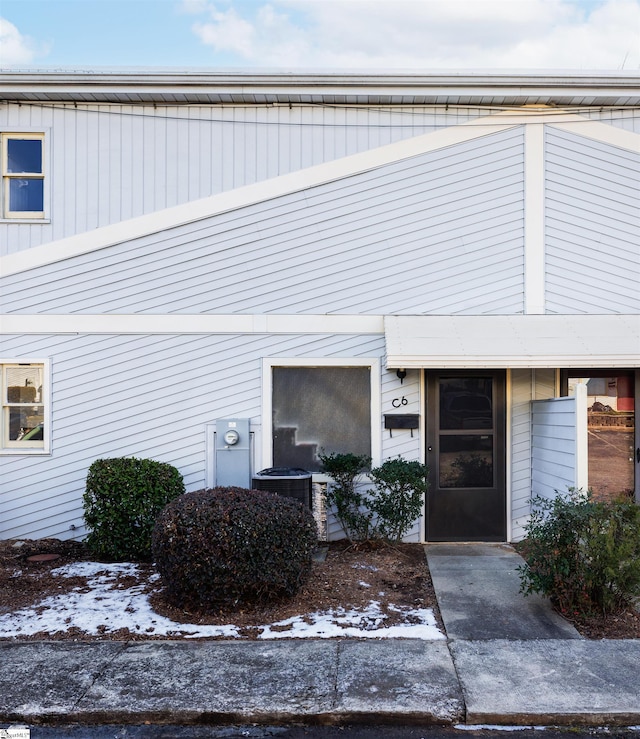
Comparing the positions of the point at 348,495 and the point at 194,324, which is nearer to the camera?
the point at 348,495

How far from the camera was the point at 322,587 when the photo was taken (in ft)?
20.1

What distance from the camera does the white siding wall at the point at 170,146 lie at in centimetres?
799

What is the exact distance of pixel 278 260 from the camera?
26.2 ft

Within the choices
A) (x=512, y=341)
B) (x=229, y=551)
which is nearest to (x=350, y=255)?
(x=512, y=341)

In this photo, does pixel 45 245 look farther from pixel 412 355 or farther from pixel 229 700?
pixel 229 700

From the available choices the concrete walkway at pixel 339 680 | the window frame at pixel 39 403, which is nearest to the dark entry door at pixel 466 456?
the concrete walkway at pixel 339 680

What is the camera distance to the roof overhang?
25.0 ft

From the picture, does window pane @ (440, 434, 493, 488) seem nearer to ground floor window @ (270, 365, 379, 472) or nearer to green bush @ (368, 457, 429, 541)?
green bush @ (368, 457, 429, 541)

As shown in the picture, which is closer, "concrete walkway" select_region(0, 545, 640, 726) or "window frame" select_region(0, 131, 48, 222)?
"concrete walkway" select_region(0, 545, 640, 726)

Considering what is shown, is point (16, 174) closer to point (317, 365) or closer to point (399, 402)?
point (317, 365)

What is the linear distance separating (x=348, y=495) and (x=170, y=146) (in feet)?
16.1

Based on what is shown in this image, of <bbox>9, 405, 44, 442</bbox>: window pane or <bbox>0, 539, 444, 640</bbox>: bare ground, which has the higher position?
<bbox>9, 405, 44, 442</bbox>: window pane

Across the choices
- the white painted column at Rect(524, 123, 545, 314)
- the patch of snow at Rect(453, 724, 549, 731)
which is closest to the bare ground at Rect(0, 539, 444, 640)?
the patch of snow at Rect(453, 724, 549, 731)

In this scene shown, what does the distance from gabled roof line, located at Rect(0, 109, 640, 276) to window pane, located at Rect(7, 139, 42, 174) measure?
1102 mm
